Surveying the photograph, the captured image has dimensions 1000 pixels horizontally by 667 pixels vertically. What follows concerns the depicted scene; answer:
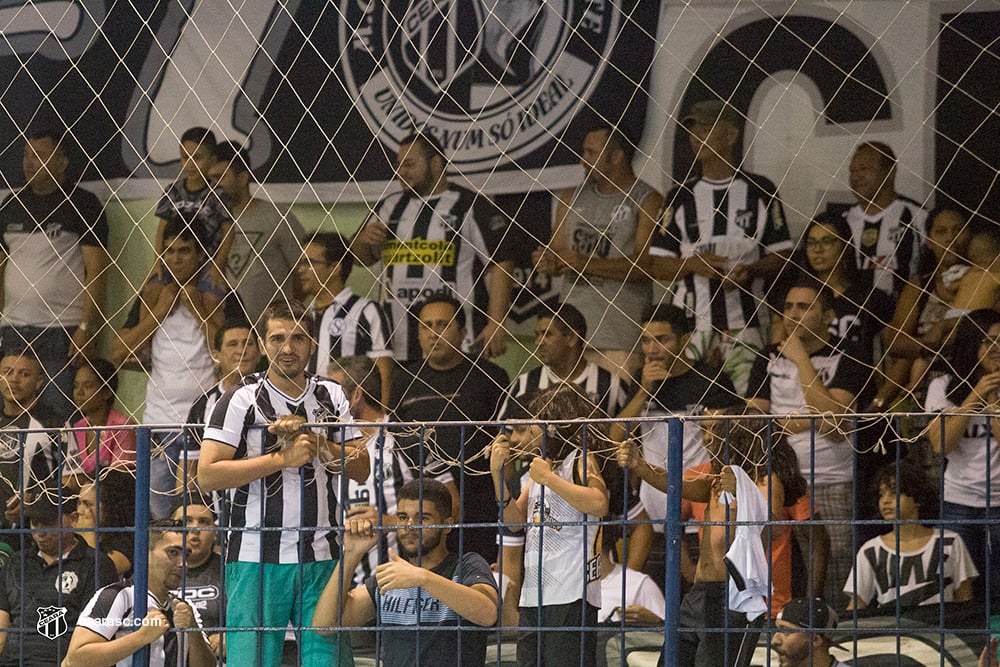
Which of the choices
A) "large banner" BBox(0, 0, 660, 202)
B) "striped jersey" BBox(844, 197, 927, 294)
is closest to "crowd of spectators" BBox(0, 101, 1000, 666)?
"striped jersey" BBox(844, 197, 927, 294)

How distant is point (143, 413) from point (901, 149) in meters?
3.42

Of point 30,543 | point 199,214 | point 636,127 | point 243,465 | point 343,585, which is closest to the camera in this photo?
point 343,585

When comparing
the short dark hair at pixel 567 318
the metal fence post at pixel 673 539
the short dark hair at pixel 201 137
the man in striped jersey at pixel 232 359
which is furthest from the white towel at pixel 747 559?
the short dark hair at pixel 201 137

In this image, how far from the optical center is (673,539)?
11.0 ft

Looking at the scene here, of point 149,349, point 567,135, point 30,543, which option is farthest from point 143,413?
point 567,135

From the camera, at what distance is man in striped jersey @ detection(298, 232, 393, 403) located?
5660 millimetres

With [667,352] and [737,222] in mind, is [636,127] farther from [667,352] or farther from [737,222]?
[667,352]

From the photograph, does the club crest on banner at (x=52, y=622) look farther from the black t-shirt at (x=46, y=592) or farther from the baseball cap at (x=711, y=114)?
the baseball cap at (x=711, y=114)

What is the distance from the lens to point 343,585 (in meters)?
3.52

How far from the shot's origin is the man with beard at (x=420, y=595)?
11.7 ft

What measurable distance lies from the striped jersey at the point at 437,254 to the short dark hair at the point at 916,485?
174 cm

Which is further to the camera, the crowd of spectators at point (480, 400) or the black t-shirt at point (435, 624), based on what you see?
the crowd of spectators at point (480, 400)

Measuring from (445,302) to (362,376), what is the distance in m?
0.48

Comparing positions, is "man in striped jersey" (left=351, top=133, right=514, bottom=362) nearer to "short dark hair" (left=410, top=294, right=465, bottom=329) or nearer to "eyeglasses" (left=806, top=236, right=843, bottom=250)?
"short dark hair" (left=410, top=294, right=465, bottom=329)
